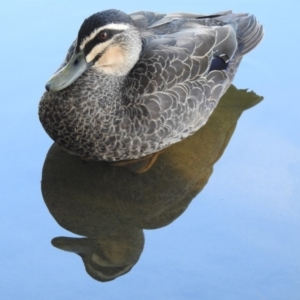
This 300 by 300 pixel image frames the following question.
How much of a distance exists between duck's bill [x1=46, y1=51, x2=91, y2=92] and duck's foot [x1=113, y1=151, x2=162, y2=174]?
1.94 feet

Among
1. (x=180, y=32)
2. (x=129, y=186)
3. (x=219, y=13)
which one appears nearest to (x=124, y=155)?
(x=129, y=186)

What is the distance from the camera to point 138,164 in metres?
4.90

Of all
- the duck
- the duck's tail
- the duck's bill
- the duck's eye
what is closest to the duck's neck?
the duck

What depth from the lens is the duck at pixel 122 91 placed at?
460cm

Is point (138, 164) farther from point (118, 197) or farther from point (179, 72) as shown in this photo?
point (179, 72)

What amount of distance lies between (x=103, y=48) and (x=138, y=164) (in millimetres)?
684

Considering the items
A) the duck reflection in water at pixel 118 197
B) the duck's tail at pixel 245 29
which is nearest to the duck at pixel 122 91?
the duck reflection in water at pixel 118 197

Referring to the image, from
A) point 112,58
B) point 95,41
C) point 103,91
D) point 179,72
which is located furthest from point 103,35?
point 179,72

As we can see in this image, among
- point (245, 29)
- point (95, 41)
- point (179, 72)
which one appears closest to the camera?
point (95, 41)

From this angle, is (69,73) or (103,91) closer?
(69,73)

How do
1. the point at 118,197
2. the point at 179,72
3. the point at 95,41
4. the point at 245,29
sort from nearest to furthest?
the point at 95,41
the point at 118,197
the point at 179,72
the point at 245,29

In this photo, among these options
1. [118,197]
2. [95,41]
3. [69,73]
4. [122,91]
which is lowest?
[118,197]

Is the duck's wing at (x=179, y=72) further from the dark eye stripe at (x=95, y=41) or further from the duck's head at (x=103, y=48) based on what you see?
the dark eye stripe at (x=95, y=41)

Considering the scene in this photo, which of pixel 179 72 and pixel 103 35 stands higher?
pixel 103 35
